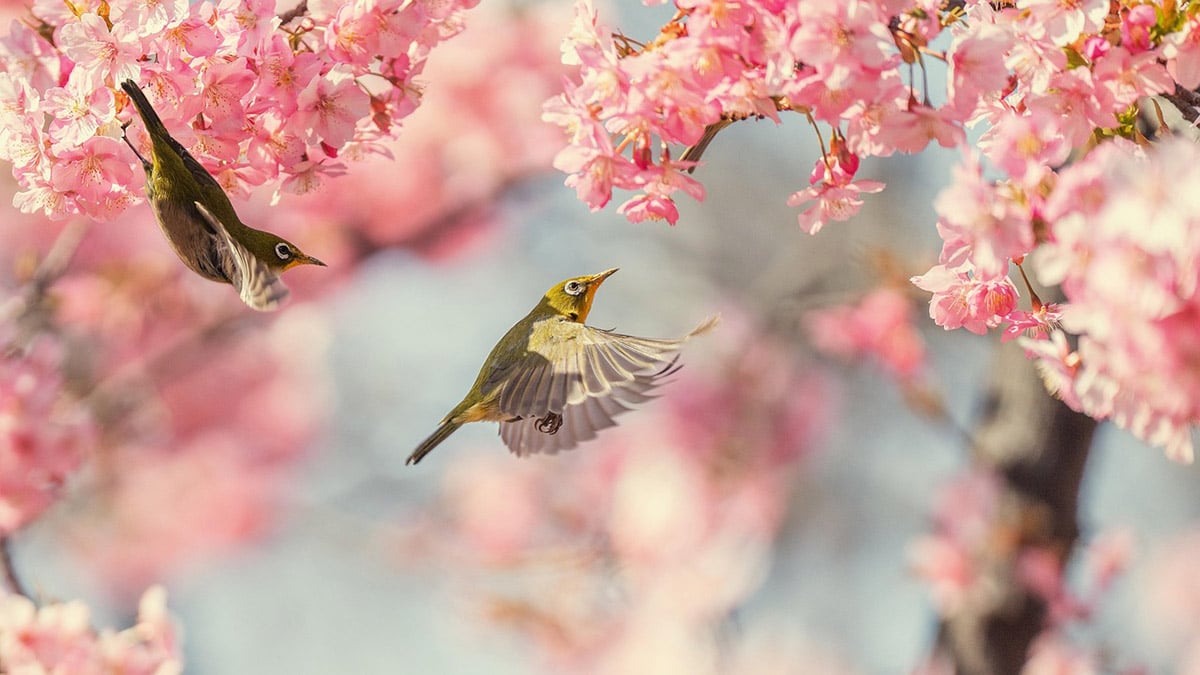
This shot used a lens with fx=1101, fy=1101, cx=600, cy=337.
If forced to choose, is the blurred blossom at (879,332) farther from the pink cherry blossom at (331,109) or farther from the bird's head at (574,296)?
the pink cherry blossom at (331,109)

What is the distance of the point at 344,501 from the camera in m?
6.45

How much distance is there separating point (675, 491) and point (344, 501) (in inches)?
81.0

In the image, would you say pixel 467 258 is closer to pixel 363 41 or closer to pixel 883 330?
pixel 883 330

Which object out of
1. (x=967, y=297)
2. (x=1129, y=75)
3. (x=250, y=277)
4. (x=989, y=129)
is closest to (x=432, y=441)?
(x=250, y=277)

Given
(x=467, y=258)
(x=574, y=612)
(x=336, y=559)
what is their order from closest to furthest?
(x=574, y=612) → (x=467, y=258) → (x=336, y=559)

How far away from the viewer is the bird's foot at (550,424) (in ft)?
5.14

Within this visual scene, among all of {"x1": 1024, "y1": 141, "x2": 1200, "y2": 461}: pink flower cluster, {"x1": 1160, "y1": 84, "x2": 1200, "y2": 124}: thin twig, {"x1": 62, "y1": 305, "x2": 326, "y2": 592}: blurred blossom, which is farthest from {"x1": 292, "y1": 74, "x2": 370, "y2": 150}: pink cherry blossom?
{"x1": 62, "y1": 305, "x2": 326, "y2": 592}: blurred blossom

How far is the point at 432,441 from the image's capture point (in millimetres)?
1482

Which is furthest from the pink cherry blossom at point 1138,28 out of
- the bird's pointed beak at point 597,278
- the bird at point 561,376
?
the bird's pointed beak at point 597,278

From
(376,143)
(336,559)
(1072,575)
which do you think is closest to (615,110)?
(376,143)

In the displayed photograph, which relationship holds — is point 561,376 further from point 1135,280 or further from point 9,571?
point 9,571

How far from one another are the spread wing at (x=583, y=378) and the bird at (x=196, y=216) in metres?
0.34

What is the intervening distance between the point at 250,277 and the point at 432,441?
0.39 m

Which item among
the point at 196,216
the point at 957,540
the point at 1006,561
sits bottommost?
the point at 957,540
